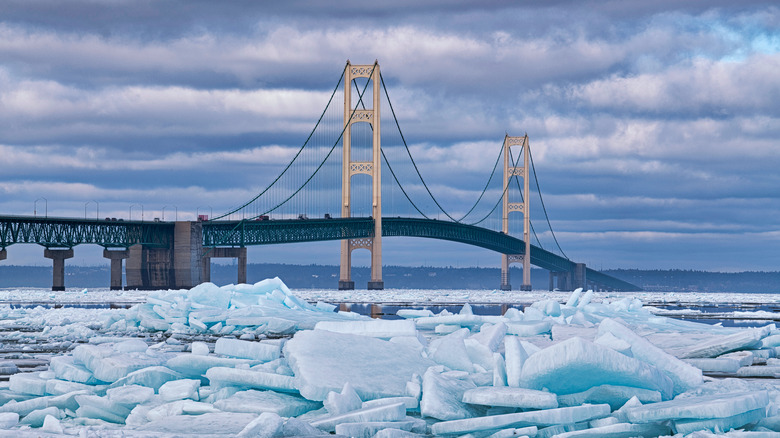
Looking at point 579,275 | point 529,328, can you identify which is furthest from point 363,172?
point 529,328

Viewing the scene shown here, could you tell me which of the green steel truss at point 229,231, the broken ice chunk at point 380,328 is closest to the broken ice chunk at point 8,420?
the broken ice chunk at point 380,328

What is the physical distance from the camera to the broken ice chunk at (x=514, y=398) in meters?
5.13

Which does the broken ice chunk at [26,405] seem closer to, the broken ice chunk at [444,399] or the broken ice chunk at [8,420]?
the broken ice chunk at [8,420]

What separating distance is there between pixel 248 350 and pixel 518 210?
78541 millimetres

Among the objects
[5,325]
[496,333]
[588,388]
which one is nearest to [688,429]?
[588,388]

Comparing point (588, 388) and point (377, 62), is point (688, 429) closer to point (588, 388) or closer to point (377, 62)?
point (588, 388)

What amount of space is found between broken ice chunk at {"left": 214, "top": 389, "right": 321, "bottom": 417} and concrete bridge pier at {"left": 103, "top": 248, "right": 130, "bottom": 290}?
53.5 meters

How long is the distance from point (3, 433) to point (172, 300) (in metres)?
11.0

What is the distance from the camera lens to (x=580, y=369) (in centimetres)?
540

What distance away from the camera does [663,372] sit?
6.25 metres

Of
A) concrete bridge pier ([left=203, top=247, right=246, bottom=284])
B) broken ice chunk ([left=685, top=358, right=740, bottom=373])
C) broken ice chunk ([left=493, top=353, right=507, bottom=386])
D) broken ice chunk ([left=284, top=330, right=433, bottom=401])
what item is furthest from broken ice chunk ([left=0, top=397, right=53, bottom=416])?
concrete bridge pier ([left=203, top=247, right=246, bottom=284])

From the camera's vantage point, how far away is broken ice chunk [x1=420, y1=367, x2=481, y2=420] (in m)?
5.30

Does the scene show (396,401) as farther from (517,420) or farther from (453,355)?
(453,355)

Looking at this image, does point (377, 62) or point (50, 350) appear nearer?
point (50, 350)
